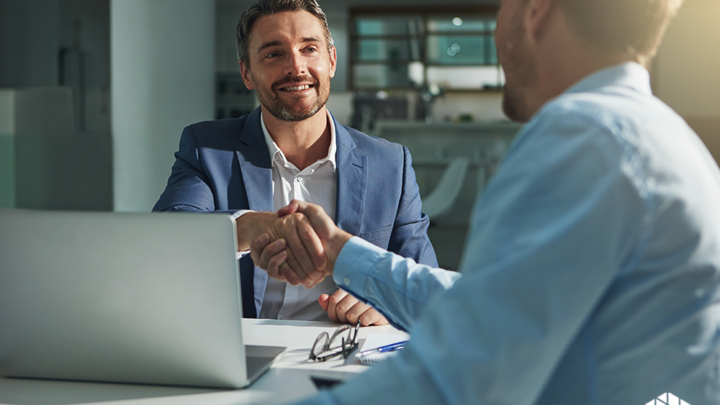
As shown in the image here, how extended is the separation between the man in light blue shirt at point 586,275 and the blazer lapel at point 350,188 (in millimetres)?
943

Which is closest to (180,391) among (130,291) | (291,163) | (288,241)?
(130,291)

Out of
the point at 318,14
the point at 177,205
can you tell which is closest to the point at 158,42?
the point at 318,14

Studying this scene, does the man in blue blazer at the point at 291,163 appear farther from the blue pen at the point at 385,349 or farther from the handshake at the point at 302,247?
the blue pen at the point at 385,349

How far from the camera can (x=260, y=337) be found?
1.03 metres

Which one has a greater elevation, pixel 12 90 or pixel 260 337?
pixel 12 90

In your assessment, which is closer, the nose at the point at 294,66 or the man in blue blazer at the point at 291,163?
the man in blue blazer at the point at 291,163

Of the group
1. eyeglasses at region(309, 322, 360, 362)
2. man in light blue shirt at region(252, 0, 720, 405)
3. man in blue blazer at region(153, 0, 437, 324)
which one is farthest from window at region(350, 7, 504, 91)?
man in light blue shirt at region(252, 0, 720, 405)

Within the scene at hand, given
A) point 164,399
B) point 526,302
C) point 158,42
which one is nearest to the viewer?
point 526,302

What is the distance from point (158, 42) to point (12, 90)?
145 centimetres

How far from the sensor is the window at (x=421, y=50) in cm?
1001

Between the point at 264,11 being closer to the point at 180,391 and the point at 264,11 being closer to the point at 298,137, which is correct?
the point at 298,137

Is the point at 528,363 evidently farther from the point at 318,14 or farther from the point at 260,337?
the point at 318,14

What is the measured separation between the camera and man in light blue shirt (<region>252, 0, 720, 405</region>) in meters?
0.46

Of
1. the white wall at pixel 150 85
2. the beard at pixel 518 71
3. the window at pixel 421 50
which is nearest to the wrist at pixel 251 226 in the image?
the beard at pixel 518 71
